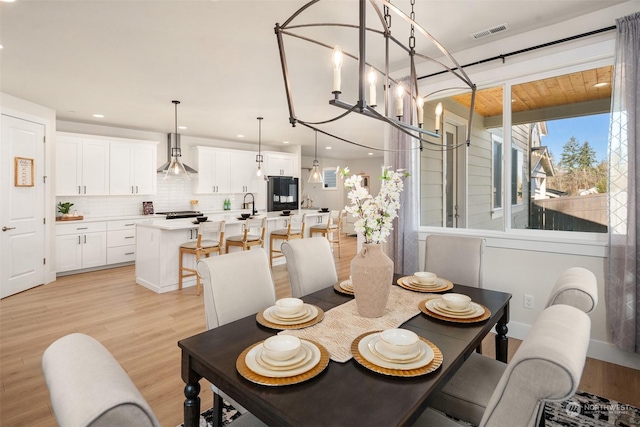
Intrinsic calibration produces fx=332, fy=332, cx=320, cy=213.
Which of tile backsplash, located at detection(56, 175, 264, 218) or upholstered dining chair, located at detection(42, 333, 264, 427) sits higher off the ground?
tile backsplash, located at detection(56, 175, 264, 218)

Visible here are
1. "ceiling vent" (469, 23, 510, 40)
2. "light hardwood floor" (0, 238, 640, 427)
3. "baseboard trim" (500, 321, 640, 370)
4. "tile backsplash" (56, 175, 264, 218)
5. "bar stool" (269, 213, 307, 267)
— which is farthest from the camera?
"tile backsplash" (56, 175, 264, 218)

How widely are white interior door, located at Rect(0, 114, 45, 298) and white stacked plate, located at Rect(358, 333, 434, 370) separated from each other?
5061mm

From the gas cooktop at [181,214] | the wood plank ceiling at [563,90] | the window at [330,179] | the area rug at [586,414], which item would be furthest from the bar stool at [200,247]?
the window at [330,179]

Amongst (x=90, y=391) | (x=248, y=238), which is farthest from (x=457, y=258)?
(x=248, y=238)

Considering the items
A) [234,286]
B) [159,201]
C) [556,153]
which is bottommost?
[234,286]

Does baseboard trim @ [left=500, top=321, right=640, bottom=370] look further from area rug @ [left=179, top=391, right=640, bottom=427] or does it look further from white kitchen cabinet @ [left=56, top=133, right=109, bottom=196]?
white kitchen cabinet @ [left=56, top=133, right=109, bottom=196]

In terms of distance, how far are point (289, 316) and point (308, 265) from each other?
742 mm

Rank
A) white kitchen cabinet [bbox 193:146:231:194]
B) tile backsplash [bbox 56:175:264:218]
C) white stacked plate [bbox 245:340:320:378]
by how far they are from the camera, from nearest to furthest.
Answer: white stacked plate [bbox 245:340:320:378] < tile backsplash [bbox 56:175:264:218] < white kitchen cabinet [bbox 193:146:231:194]

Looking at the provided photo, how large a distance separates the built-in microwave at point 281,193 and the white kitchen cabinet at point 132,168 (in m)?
2.60

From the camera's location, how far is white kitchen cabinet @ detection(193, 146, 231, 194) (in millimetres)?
7102

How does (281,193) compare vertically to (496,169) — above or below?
below

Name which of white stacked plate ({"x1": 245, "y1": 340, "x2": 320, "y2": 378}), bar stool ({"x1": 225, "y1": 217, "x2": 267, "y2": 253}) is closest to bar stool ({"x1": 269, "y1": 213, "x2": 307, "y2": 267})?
bar stool ({"x1": 225, "y1": 217, "x2": 267, "y2": 253})

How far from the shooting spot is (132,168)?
620cm

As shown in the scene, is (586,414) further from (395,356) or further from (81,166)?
(81,166)
